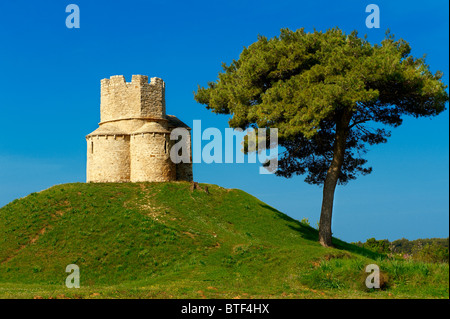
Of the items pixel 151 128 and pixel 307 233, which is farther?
pixel 151 128

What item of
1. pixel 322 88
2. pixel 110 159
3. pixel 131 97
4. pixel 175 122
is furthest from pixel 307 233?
pixel 131 97

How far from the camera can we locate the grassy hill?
1808 cm

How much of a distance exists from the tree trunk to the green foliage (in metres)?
0.14

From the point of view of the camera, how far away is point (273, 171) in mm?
33250

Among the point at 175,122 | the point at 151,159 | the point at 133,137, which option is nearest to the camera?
the point at 151,159

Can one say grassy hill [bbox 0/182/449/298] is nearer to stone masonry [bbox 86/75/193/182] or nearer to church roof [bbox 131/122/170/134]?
stone masonry [bbox 86/75/193/182]

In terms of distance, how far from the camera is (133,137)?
129ft

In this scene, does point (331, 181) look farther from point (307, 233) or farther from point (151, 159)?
point (151, 159)

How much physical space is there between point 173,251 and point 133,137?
1534 cm

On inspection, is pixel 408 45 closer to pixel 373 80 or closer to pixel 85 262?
pixel 373 80

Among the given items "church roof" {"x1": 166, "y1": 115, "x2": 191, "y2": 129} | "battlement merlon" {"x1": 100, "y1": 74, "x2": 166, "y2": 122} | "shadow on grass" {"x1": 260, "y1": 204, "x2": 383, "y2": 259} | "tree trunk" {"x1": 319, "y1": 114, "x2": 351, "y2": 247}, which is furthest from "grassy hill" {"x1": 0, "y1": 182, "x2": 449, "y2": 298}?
"church roof" {"x1": 166, "y1": 115, "x2": 191, "y2": 129}

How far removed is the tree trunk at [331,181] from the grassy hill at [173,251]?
1.25m

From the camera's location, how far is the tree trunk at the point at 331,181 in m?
31.2
